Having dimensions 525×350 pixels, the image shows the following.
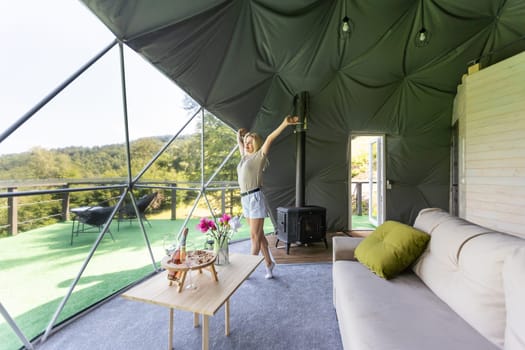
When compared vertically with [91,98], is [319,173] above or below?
below

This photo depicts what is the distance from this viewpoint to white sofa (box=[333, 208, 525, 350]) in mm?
961

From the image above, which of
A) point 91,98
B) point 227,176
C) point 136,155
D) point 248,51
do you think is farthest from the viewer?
point 227,176

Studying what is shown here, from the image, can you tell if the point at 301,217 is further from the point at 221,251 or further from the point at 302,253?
the point at 221,251

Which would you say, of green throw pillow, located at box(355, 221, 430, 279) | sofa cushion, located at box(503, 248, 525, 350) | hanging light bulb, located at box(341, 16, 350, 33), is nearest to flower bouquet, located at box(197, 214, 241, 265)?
green throw pillow, located at box(355, 221, 430, 279)

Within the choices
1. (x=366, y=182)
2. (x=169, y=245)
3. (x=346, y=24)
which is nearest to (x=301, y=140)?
(x=346, y=24)

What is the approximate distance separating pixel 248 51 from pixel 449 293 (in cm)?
282

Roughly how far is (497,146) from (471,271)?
2375 mm

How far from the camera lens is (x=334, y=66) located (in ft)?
12.0

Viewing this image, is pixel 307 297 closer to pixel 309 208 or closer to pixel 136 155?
pixel 309 208

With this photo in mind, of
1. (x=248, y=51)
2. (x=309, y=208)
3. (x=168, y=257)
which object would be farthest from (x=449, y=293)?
(x=248, y=51)

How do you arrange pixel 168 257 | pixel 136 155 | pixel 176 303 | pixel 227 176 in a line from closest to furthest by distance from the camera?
pixel 176 303 → pixel 168 257 → pixel 136 155 → pixel 227 176

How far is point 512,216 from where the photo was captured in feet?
8.23

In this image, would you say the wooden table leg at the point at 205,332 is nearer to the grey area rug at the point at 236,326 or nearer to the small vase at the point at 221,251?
the grey area rug at the point at 236,326

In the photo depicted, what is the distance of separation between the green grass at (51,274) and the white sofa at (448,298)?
1.30 m
